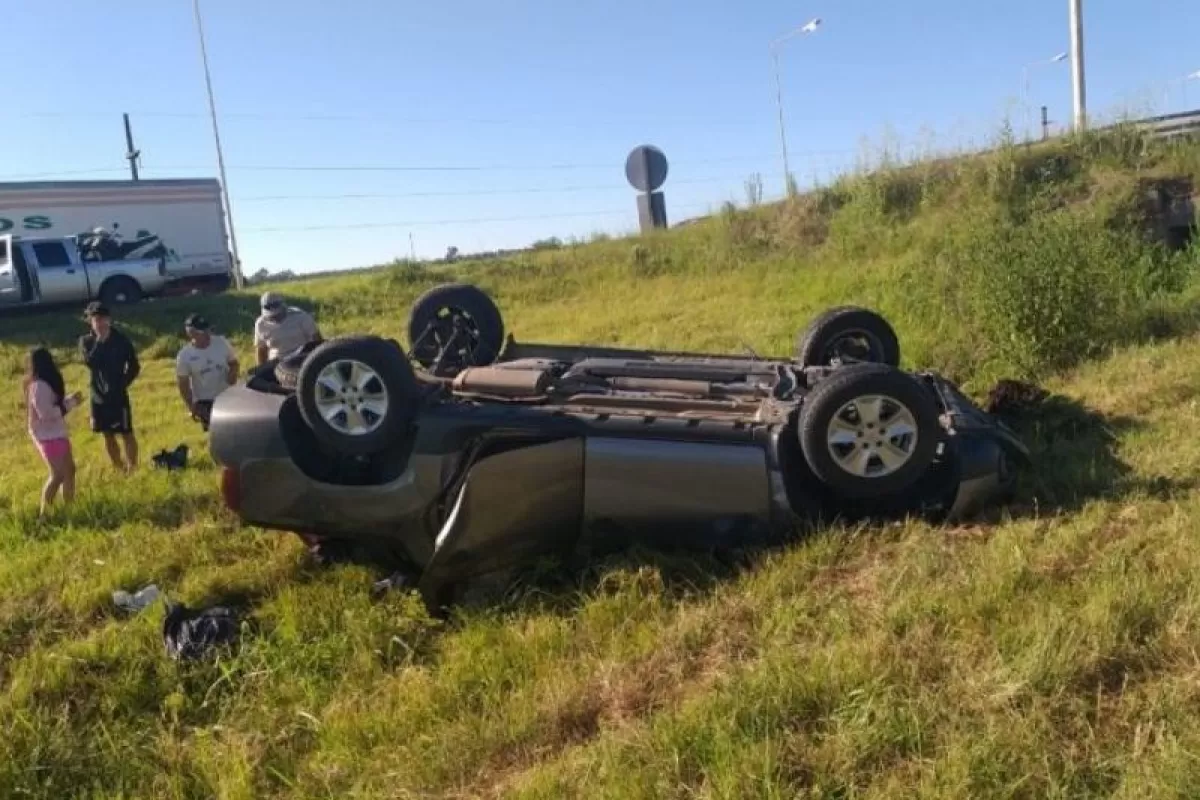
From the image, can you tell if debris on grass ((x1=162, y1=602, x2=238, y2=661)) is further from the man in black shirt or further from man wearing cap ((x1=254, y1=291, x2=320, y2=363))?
the man in black shirt

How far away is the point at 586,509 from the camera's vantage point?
422 cm

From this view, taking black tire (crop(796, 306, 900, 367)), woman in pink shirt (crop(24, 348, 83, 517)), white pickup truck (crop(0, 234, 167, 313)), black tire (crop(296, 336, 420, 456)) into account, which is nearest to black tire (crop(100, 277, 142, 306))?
white pickup truck (crop(0, 234, 167, 313))

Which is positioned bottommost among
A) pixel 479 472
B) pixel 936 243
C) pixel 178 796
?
pixel 178 796

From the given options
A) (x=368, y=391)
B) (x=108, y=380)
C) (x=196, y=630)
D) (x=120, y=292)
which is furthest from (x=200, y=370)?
(x=120, y=292)

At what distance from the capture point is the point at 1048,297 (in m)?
7.35

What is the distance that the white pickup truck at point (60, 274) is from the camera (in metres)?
19.1

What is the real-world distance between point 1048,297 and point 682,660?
5.06 meters

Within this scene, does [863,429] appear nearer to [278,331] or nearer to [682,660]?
[682,660]

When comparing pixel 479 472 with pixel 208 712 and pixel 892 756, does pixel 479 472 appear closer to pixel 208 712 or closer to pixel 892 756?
pixel 208 712

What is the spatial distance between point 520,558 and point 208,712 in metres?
1.31

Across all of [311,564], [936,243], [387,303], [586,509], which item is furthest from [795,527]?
[387,303]

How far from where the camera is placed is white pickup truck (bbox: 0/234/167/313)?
1911cm

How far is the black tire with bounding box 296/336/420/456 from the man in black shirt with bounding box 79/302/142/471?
443cm

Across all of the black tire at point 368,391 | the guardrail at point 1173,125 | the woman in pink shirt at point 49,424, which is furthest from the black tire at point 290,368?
the guardrail at point 1173,125
